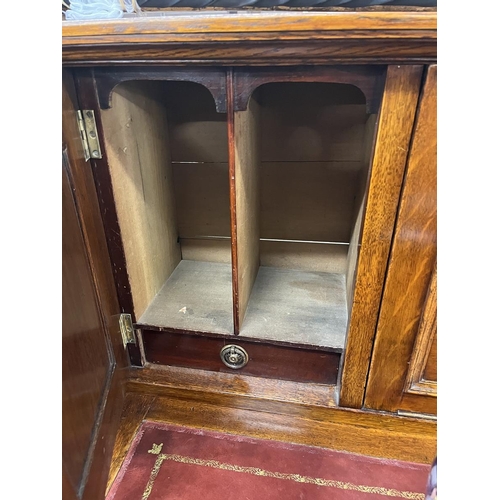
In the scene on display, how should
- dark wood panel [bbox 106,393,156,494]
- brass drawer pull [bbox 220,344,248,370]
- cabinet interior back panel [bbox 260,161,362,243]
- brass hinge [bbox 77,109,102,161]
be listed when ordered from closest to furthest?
brass hinge [bbox 77,109,102,161] → dark wood panel [bbox 106,393,156,494] → brass drawer pull [bbox 220,344,248,370] → cabinet interior back panel [bbox 260,161,362,243]

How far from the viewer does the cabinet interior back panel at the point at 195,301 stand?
3.31ft

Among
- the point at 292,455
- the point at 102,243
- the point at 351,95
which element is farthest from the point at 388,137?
the point at 292,455

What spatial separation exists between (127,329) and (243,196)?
487mm

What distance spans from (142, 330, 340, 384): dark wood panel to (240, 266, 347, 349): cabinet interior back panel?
4 centimetres

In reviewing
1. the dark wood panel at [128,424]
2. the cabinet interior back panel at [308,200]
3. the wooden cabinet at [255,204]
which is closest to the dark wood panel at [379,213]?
the wooden cabinet at [255,204]

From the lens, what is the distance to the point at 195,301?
1.11 m

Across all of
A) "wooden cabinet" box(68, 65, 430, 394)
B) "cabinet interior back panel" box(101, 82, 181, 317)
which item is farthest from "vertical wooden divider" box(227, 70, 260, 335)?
"cabinet interior back panel" box(101, 82, 181, 317)

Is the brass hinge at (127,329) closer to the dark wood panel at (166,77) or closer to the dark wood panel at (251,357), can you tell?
the dark wood panel at (251,357)

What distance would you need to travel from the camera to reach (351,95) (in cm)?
102

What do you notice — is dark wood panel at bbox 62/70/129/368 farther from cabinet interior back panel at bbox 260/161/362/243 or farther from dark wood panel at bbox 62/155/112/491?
cabinet interior back panel at bbox 260/161/362/243

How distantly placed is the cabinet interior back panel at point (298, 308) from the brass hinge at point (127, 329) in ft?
1.01

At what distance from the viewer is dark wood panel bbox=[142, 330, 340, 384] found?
3.17 ft

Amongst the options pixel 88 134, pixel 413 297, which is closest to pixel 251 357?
pixel 413 297

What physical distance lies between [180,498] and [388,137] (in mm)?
874
